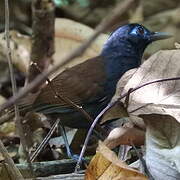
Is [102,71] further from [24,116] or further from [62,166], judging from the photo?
[62,166]

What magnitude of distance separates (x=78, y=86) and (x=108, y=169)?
1.86 metres

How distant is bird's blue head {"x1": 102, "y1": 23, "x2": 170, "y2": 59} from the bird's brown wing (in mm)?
408

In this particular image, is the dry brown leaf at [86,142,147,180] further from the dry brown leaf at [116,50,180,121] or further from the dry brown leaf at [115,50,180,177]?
the dry brown leaf at [116,50,180,121]

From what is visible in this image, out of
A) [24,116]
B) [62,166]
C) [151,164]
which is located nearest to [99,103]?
[24,116]

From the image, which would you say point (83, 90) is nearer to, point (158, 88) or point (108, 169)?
point (158, 88)

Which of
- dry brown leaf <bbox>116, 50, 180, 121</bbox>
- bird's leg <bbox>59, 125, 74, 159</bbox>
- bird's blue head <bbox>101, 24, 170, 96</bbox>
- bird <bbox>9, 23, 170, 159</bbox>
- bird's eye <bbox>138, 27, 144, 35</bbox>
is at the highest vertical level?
dry brown leaf <bbox>116, 50, 180, 121</bbox>

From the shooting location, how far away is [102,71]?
4.38 metres

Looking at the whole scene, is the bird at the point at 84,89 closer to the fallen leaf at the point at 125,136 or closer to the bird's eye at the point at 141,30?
the bird's eye at the point at 141,30

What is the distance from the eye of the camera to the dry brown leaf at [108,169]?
2.43 m

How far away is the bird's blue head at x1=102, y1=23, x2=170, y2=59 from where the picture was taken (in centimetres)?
470

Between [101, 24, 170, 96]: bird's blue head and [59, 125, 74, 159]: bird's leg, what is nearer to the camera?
[59, 125, 74, 159]: bird's leg

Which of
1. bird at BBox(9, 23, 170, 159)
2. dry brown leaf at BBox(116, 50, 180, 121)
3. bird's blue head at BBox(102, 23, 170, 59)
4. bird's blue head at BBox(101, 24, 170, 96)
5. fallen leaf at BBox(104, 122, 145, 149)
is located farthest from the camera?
bird's blue head at BBox(102, 23, 170, 59)

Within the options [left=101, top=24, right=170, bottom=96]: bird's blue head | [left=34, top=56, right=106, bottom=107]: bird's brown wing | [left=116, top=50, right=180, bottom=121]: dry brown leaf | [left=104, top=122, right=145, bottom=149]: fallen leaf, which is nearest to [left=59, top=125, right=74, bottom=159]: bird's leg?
[left=34, top=56, right=106, bottom=107]: bird's brown wing

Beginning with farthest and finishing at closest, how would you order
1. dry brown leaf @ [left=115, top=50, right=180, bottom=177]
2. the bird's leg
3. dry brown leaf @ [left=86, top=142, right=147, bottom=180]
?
the bird's leg < dry brown leaf @ [left=115, top=50, right=180, bottom=177] < dry brown leaf @ [left=86, top=142, right=147, bottom=180]
